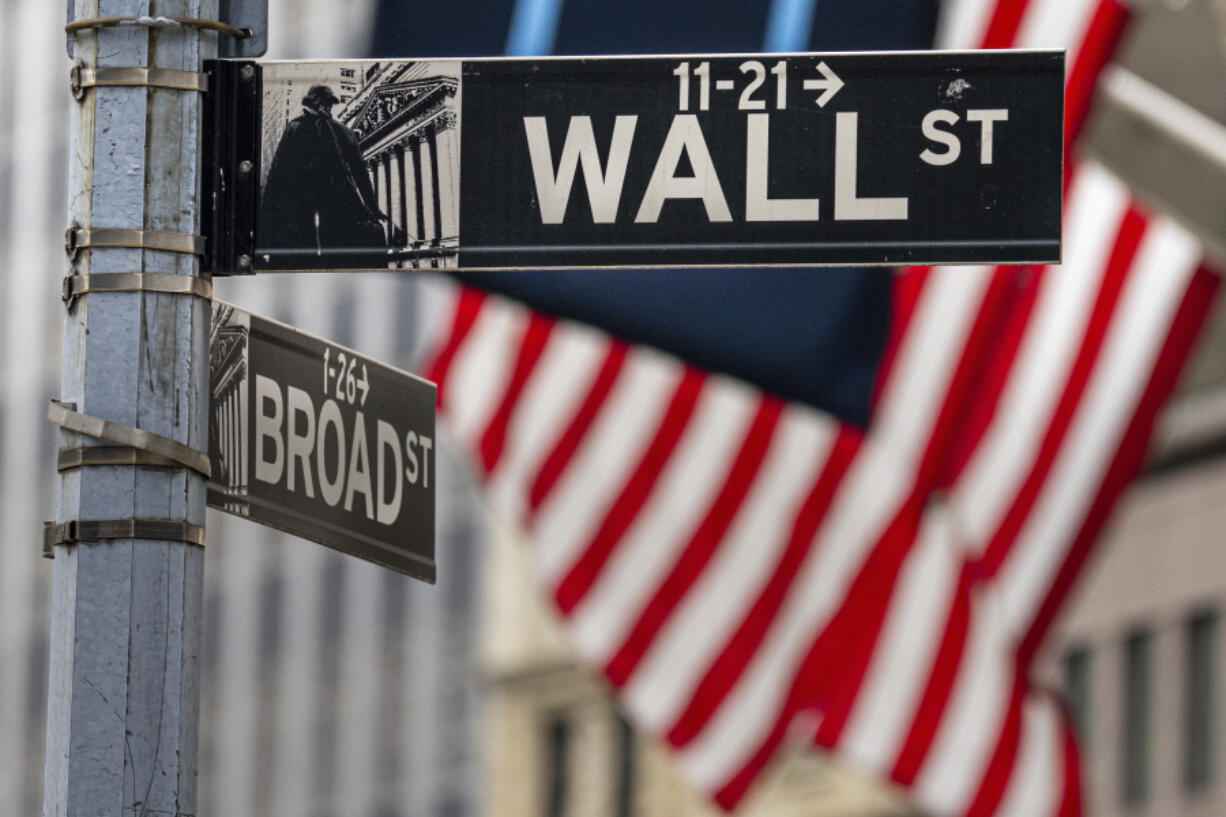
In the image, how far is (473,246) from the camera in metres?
4.59

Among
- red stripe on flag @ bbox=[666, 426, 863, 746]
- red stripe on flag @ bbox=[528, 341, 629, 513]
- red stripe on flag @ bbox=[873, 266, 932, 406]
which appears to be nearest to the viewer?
red stripe on flag @ bbox=[873, 266, 932, 406]

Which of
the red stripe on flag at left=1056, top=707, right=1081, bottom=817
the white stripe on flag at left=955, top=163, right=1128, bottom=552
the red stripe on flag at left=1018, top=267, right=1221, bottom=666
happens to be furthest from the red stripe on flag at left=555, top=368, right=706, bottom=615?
the red stripe on flag at left=1056, top=707, right=1081, bottom=817

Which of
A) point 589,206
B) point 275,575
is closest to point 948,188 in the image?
point 589,206

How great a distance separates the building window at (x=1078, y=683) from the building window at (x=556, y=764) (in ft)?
28.6

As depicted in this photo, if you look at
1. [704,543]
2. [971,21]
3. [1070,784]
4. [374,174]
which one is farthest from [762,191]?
[704,543]

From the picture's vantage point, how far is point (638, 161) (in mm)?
4598

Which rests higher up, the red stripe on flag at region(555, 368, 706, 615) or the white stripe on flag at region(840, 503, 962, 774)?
the red stripe on flag at region(555, 368, 706, 615)

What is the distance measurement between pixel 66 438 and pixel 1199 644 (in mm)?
26015

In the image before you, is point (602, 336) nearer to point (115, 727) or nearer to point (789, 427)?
point (789, 427)

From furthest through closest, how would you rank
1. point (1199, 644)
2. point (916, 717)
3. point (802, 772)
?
1. point (802, 772)
2. point (1199, 644)
3. point (916, 717)

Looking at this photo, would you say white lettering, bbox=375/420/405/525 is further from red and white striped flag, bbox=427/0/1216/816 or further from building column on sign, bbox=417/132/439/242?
red and white striped flag, bbox=427/0/1216/816

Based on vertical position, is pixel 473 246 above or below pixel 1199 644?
above

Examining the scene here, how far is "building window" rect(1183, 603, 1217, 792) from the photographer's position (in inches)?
1127

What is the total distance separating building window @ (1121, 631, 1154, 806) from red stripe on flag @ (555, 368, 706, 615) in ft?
48.4
